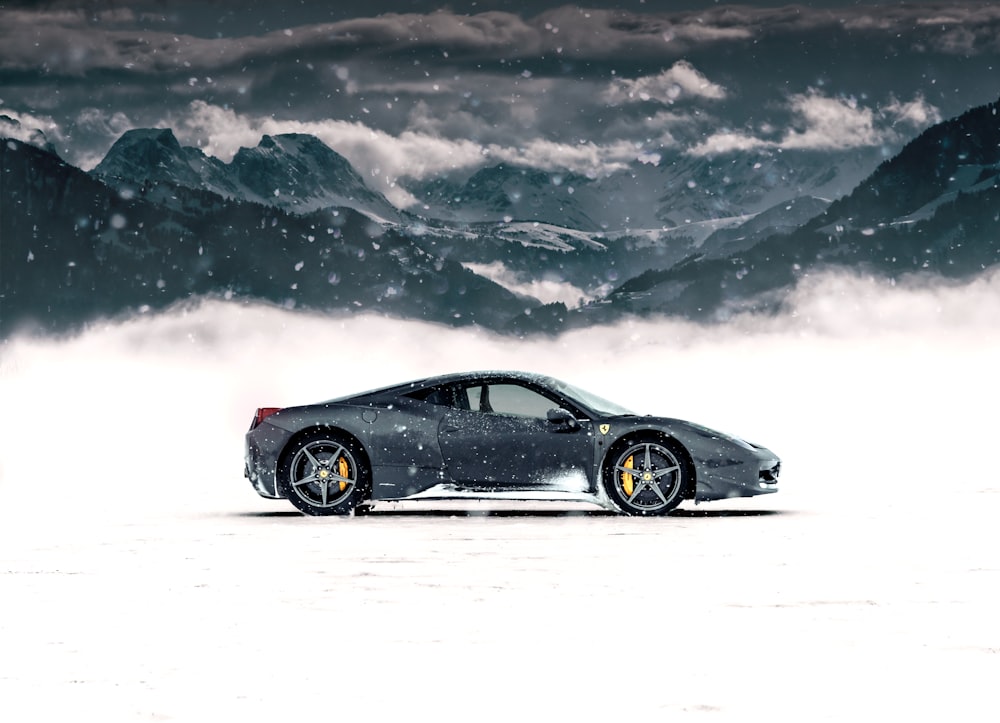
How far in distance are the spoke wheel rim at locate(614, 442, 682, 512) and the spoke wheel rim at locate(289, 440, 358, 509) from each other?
2.17 meters

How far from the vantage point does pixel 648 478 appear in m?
12.7

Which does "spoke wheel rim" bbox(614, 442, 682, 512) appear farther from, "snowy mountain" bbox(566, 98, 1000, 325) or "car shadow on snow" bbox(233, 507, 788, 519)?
"snowy mountain" bbox(566, 98, 1000, 325)

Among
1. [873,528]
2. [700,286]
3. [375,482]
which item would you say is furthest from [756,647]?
[700,286]

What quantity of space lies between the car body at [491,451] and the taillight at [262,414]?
0.07ft

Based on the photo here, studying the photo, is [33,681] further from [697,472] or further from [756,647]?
[697,472]

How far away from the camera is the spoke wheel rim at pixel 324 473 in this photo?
42.5 feet

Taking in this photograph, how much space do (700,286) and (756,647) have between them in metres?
175

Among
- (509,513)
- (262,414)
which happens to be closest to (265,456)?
(262,414)

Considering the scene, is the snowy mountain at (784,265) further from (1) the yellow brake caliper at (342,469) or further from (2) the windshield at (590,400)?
(1) the yellow brake caliper at (342,469)

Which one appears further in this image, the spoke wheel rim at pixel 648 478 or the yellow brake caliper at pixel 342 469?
the yellow brake caliper at pixel 342 469

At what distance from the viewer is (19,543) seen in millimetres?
10977

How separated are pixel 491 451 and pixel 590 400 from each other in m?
1.01

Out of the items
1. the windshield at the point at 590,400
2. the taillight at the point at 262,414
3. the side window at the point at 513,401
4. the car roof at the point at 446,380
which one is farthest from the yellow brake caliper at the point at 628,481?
the taillight at the point at 262,414

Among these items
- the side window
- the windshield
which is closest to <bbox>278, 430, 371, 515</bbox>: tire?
the side window
